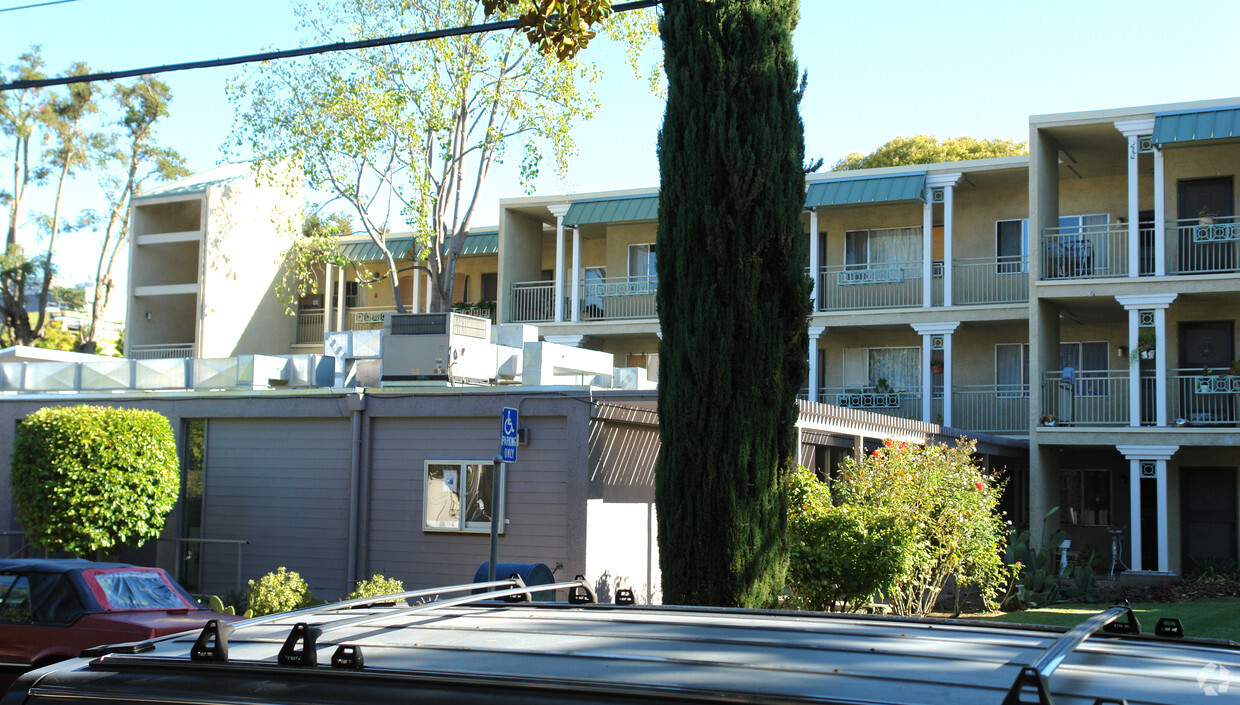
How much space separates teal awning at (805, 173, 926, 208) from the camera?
24078 mm

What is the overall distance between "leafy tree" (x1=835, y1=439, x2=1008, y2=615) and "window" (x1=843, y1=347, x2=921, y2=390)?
1233 centimetres

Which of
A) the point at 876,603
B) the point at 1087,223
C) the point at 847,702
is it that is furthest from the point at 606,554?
the point at 1087,223

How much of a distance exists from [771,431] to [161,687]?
856cm

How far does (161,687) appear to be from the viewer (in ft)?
8.66

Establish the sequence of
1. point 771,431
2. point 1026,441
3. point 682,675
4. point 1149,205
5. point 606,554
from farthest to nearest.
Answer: point 1149,205 < point 1026,441 < point 606,554 < point 771,431 < point 682,675

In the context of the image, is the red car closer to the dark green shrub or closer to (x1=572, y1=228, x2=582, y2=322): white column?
the dark green shrub

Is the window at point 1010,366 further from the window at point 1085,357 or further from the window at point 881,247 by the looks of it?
the window at point 881,247

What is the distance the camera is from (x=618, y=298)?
28.1m

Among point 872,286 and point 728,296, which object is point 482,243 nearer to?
point 872,286

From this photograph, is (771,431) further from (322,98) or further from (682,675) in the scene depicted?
(322,98)

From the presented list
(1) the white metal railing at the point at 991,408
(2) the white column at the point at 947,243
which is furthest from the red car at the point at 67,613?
(1) the white metal railing at the point at 991,408

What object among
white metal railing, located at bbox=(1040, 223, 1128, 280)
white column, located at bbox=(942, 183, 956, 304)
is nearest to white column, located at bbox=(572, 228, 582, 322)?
white column, located at bbox=(942, 183, 956, 304)

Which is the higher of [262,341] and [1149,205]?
[1149,205]

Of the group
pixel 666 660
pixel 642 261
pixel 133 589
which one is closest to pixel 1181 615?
pixel 133 589
